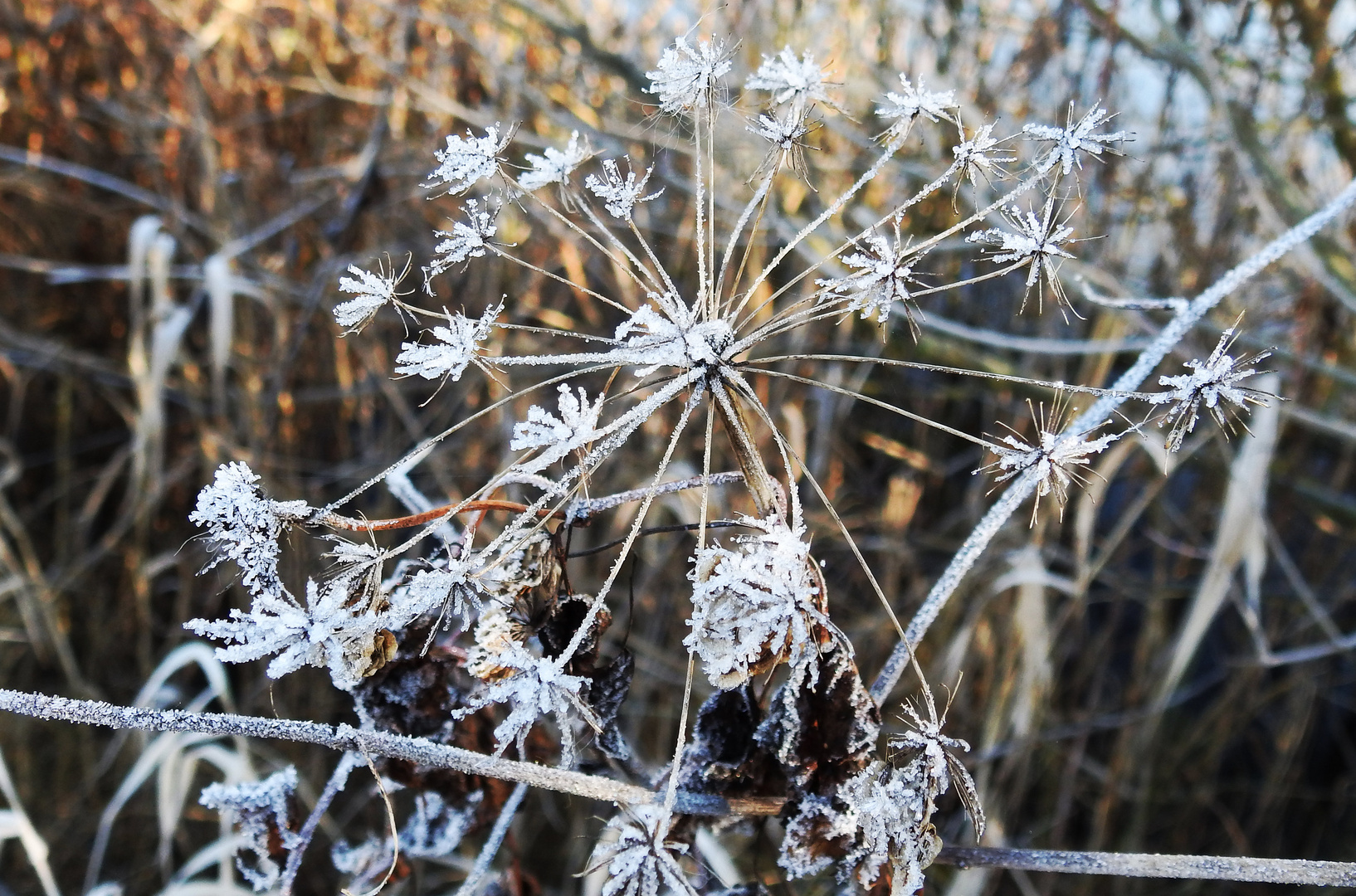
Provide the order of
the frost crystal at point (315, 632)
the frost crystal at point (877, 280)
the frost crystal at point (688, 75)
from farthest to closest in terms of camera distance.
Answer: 1. the frost crystal at point (688, 75)
2. the frost crystal at point (877, 280)
3. the frost crystal at point (315, 632)

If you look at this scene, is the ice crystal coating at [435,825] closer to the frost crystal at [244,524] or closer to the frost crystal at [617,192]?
the frost crystal at [244,524]

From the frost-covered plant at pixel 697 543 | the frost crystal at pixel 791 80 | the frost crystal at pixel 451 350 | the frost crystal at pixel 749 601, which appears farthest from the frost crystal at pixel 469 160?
the frost crystal at pixel 749 601

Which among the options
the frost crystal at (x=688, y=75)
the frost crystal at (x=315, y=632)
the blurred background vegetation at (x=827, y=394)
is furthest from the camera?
the blurred background vegetation at (x=827, y=394)

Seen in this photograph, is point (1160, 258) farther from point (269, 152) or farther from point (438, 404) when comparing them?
point (269, 152)

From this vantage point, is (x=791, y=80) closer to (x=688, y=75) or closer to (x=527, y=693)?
(x=688, y=75)

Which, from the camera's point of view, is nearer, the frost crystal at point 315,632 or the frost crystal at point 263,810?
the frost crystal at point 315,632

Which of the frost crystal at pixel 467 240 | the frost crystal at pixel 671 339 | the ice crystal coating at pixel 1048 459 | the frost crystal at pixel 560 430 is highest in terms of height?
the frost crystal at pixel 467 240
